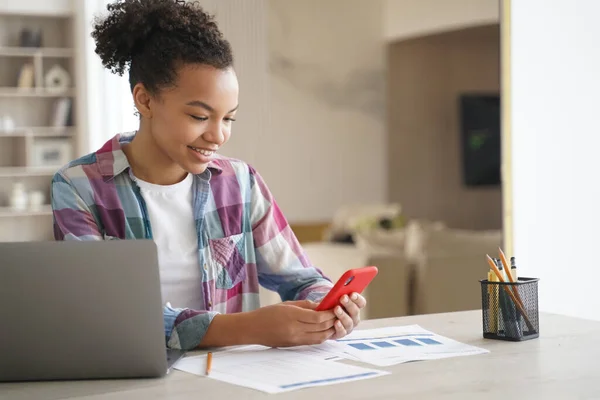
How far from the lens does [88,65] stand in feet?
19.2

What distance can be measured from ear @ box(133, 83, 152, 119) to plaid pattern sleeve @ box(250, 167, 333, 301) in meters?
0.28

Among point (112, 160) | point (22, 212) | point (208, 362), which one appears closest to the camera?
point (208, 362)

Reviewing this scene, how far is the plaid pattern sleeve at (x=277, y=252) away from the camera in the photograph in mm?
1803

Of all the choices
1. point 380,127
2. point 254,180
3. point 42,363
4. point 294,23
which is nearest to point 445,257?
point 380,127

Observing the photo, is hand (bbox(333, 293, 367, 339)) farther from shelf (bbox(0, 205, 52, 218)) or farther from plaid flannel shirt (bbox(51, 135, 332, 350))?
shelf (bbox(0, 205, 52, 218))

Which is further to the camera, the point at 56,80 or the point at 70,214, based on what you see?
the point at 56,80

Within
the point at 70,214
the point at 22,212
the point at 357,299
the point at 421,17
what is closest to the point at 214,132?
the point at 70,214

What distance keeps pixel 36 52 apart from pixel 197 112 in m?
4.76

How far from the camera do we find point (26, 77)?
596cm

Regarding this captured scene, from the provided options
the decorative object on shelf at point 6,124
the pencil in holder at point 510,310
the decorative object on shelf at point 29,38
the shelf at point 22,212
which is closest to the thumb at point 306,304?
the pencil in holder at point 510,310

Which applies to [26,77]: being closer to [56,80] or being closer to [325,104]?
[56,80]

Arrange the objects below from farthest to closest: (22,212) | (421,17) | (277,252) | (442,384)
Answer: (22,212), (421,17), (277,252), (442,384)

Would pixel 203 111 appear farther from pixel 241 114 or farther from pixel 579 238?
pixel 579 238

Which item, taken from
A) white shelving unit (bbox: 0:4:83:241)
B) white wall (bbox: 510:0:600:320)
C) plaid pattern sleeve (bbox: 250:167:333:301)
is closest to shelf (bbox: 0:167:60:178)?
white shelving unit (bbox: 0:4:83:241)
